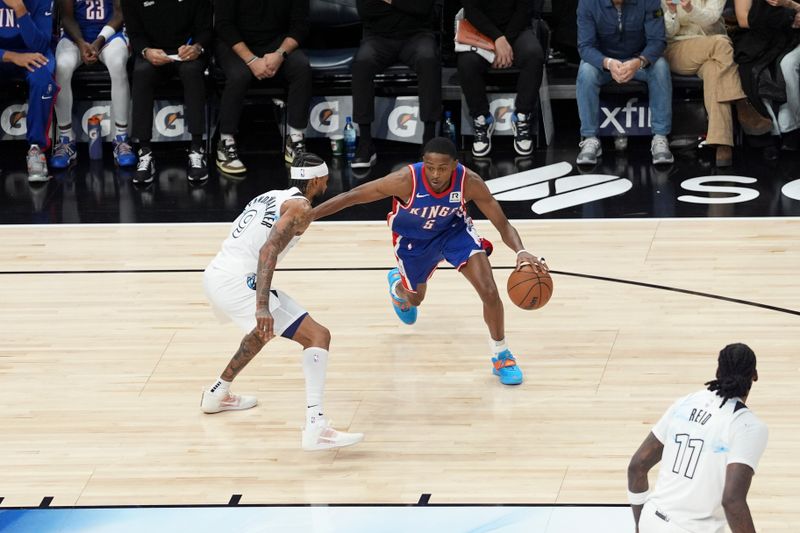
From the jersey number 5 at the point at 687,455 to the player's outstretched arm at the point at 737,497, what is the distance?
0.11 m

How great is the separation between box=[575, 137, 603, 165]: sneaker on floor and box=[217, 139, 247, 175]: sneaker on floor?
2.71m

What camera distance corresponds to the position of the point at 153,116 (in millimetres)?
10766

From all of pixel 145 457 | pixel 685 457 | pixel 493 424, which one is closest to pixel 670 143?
pixel 493 424

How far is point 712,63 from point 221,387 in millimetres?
5560

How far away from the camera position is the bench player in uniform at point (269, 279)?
5.77 meters

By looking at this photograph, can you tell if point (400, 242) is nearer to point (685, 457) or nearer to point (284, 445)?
point (284, 445)

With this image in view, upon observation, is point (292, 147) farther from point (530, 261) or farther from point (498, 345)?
point (530, 261)

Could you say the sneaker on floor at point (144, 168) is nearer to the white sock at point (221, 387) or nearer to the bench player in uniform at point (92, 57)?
the bench player in uniform at point (92, 57)

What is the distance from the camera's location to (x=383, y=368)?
22.3 feet

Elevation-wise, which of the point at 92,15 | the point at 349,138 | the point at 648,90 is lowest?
the point at 349,138

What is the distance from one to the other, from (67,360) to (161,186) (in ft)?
11.3

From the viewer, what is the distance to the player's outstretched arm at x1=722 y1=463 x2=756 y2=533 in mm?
3783

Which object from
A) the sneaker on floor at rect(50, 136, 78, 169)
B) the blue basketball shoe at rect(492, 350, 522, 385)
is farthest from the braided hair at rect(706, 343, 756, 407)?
the sneaker on floor at rect(50, 136, 78, 169)

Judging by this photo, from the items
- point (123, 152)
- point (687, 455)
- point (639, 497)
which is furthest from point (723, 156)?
point (687, 455)
